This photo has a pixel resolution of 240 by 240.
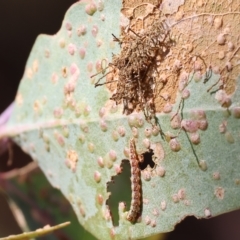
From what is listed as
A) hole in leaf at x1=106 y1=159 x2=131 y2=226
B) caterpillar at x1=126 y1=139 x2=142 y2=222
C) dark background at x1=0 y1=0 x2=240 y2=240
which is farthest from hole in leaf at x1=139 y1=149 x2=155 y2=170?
dark background at x1=0 y1=0 x2=240 y2=240

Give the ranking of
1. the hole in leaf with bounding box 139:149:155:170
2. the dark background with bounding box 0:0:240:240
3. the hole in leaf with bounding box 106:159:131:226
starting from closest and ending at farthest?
the hole in leaf with bounding box 139:149:155:170 → the hole in leaf with bounding box 106:159:131:226 → the dark background with bounding box 0:0:240:240

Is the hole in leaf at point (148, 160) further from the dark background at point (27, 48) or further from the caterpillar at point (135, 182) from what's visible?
the dark background at point (27, 48)

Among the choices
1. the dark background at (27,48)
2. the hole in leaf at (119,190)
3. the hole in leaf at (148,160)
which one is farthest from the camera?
the dark background at (27,48)

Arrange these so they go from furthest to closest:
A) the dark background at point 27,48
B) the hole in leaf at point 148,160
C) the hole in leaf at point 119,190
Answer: the dark background at point 27,48 → the hole in leaf at point 119,190 → the hole in leaf at point 148,160

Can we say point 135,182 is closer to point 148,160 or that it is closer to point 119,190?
point 148,160

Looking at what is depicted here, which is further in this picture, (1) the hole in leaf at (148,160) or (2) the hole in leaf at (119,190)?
(2) the hole in leaf at (119,190)

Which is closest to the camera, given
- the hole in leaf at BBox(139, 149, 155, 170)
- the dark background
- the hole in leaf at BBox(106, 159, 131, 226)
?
the hole in leaf at BBox(139, 149, 155, 170)

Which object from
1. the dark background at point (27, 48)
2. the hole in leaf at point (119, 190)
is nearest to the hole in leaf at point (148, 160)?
the hole in leaf at point (119, 190)

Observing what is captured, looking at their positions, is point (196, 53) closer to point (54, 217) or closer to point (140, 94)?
point (140, 94)

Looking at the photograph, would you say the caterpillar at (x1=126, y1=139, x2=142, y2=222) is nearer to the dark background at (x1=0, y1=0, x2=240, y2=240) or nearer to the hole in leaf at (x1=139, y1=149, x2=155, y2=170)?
the hole in leaf at (x1=139, y1=149, x2=155, y2=170)

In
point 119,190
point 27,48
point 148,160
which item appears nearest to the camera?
point 148,160

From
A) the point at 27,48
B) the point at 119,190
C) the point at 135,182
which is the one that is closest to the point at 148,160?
the point at 135,182

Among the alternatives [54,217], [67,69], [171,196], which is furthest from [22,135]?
[171,196]
